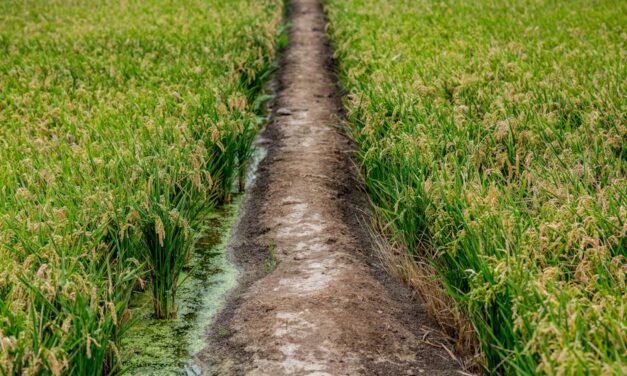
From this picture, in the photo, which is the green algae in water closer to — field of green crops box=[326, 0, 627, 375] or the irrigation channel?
the irrigation channel

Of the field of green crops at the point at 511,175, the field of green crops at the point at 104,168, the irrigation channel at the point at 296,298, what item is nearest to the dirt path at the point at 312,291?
the irrigation channel at the point at 296,298

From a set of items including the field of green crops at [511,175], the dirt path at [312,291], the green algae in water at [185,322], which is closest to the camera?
the field of green crops at [511,175]

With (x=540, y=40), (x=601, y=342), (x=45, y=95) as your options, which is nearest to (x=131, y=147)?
(x=45, y=95)

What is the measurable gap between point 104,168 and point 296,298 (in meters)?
1.54

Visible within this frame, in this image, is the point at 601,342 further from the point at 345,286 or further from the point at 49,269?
the point at 49,269

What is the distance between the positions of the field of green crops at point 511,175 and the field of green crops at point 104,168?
1.33 meters

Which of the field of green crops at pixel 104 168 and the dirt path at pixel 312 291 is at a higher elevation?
the field of green crops at pixel 104 168

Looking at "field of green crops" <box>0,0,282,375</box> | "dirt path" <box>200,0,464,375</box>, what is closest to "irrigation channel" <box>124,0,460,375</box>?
"dirt path" <box>200,0,464,375</box>

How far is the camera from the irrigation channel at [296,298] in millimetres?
3783

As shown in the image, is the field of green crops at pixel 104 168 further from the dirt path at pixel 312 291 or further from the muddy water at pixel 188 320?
the dirt path at pixel 312 291

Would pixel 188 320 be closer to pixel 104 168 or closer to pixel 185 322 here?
pixel 185 322

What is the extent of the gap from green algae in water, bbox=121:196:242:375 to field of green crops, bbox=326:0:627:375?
126 cm

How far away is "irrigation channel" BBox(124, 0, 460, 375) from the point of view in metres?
3.78

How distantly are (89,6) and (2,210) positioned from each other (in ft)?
35.4
